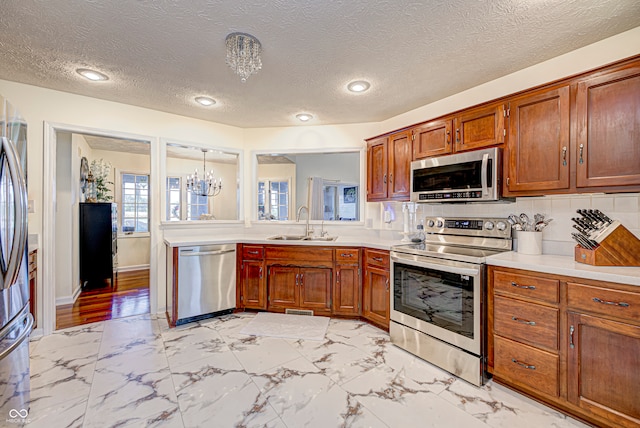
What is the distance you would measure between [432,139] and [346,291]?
5.90 ft

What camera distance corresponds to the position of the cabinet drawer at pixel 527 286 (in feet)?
5.70

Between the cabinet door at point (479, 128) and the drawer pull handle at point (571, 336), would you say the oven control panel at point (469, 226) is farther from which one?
the drawer pull handle at point (571, 336)

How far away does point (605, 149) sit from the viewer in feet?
5.86

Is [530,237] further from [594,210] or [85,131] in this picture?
[85,131]

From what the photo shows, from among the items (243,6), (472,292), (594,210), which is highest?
(243,6)

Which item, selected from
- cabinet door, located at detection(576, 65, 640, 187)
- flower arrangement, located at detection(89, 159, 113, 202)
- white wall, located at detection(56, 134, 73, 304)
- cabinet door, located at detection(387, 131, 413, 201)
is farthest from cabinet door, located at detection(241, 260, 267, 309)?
flower arrangement, located at detection(89, 159, 113, 202)

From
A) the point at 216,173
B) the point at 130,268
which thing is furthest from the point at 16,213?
the point at 130,268

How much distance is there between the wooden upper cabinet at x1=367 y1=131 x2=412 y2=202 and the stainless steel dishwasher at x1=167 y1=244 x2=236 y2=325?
1.81 m

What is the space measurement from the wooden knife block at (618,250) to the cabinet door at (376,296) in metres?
1.54

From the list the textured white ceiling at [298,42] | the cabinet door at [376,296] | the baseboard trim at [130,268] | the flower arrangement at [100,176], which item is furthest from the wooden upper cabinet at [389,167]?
the baseboard trim at [130,268]

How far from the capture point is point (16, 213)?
1.42 metres

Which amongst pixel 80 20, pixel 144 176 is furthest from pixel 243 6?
pixel 144 176

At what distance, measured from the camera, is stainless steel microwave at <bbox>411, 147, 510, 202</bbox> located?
2.25 metres

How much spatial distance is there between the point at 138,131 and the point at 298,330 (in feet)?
9.35
